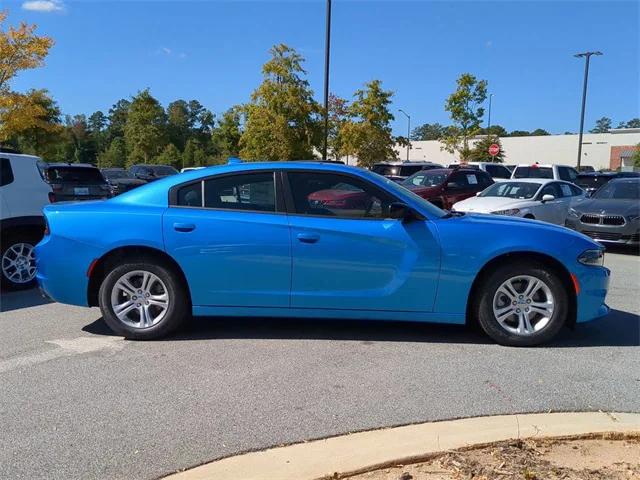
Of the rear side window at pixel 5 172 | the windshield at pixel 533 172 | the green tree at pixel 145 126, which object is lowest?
the rear side window at pixel 5 172

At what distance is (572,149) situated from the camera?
62.3 meters

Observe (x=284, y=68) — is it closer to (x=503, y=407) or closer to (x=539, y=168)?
(x=539, y=168)

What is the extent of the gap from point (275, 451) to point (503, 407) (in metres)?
1.55

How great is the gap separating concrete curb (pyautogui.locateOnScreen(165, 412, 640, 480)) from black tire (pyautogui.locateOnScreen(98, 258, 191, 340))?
2.11 metres

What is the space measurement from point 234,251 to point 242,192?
55cm

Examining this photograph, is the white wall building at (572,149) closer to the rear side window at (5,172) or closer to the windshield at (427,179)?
the windshield at (427,179)

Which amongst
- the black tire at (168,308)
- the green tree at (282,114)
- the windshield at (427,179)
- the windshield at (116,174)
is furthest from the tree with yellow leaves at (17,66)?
the black tire at (168,308)

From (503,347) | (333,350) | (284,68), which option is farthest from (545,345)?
(284,68)

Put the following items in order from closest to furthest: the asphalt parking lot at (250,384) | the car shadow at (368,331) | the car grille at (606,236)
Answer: the asphalt parking lot at (250,384) < the car shadow at (368,331) < the car grille at (606,236)

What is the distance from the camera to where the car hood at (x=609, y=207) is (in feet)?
37.0

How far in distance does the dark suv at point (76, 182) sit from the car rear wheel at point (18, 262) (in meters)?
4.48

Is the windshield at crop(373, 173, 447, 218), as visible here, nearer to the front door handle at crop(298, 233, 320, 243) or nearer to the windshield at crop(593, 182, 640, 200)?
the front door handle at crop(298, 233, 320, 243)

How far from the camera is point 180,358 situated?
181 inches

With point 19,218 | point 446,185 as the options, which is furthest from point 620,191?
point 19,218
